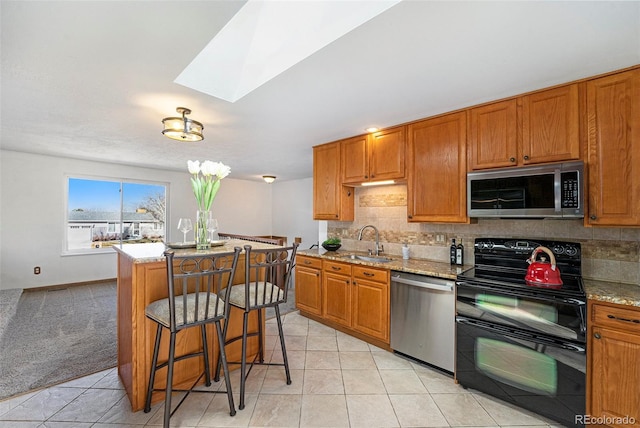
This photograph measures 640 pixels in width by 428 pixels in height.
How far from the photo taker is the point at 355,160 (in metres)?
3.35

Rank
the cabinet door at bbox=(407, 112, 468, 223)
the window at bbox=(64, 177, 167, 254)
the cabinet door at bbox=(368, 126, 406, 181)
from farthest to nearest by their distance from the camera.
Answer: the window at bbox=(64, 177, 167, 254) < the cabinet door at bbox=(368, 126, 406, 181) < the cabinet door at bbox=(407, 112, 468, 223)

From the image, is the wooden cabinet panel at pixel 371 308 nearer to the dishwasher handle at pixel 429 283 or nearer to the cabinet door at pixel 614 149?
the dishwasher handle at pixel 429 283

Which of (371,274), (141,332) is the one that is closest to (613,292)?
(371,274)

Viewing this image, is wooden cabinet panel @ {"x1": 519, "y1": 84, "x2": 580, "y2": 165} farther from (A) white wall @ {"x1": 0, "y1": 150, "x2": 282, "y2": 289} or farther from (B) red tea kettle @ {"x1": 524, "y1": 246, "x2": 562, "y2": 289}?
(A) white wall @ {"x1": 0, "y1": 150, "x2": 282, "y2": 289}

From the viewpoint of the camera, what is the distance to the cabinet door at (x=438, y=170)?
2.54m

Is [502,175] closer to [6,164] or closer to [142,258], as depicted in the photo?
[142,258]

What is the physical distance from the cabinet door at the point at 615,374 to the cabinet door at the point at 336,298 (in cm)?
190

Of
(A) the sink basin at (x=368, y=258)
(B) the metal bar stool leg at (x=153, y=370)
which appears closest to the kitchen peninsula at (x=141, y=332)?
(B) the metal bar stool leg at (x=153, y=370)

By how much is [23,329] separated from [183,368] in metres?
2.61

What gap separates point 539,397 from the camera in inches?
72.5

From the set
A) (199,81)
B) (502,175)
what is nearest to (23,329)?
(199,81)

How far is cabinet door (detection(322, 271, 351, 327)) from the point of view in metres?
3.03

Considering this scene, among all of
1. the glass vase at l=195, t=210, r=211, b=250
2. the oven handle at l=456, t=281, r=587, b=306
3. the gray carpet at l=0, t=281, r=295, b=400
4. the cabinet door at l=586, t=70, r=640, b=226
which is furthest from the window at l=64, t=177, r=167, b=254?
the cabinet door at l=586, t=70, r=640, b=226

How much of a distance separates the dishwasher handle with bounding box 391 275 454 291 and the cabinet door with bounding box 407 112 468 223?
2.04 ft
